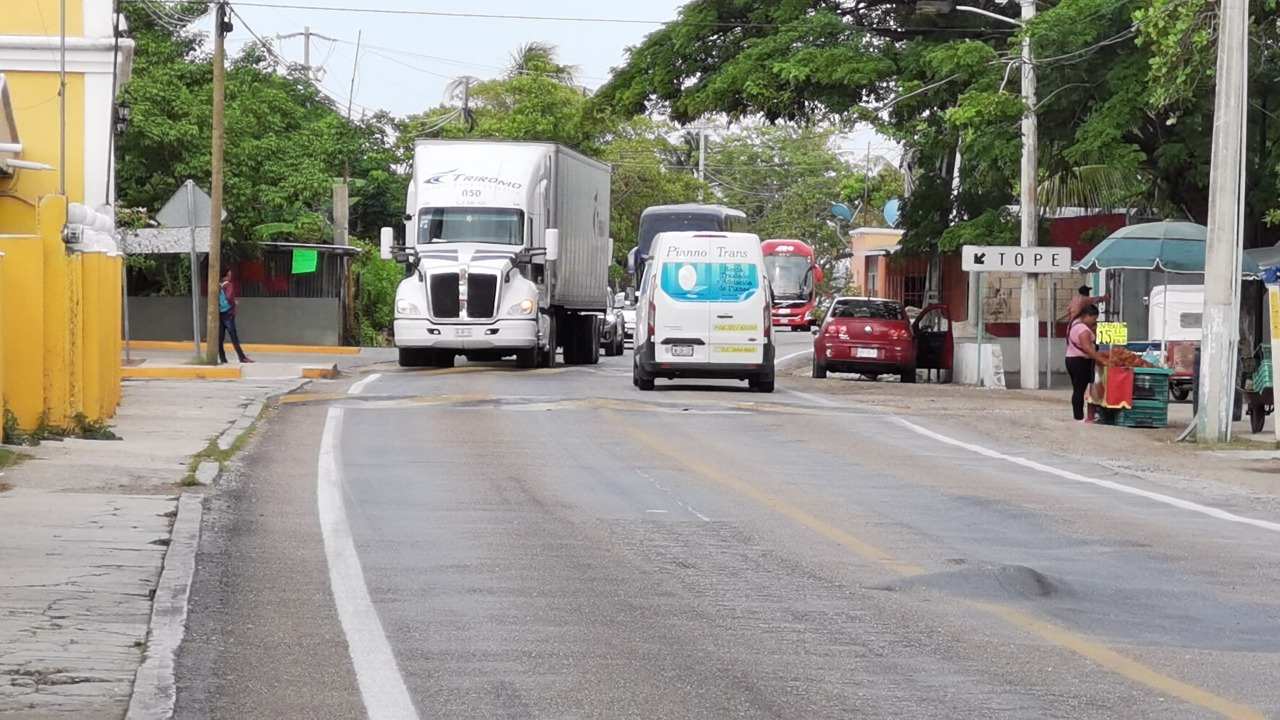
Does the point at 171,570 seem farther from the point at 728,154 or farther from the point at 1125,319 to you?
the point at 728,154

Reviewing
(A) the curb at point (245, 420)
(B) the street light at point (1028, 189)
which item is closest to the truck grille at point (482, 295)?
(A) the curb at point (245, 420)

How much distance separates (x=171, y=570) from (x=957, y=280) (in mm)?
39213

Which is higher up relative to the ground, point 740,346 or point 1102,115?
point 1102,115

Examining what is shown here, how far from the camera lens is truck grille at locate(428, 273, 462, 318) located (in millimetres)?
31516

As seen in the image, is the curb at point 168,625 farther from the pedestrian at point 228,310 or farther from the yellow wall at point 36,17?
the pedestrian at point 228,310

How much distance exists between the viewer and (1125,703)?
7.19 meters

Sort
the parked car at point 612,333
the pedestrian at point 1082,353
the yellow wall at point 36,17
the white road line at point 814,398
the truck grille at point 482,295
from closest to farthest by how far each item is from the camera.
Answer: the pedestrian at point 1082,353 < the white road line at point 814,398 < the yellow wall at point 36,17 < the truck grille at point 482,295 < the parked car at point 612,333

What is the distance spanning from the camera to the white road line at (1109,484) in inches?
529

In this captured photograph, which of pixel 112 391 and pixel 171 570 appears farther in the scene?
pixel 112 391

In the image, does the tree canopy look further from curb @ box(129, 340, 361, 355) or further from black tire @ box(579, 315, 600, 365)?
curb @ box(129, 340, 361, 355)

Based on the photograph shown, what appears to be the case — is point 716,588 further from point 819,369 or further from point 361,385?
point 819,369

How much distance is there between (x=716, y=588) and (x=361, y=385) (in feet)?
60.6

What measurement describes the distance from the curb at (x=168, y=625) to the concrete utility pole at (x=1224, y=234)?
39.3 feet

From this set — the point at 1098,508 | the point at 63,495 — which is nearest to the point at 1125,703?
the point at 1098,508
